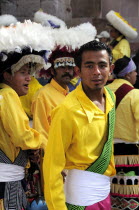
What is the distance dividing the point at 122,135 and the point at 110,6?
17.3 ft

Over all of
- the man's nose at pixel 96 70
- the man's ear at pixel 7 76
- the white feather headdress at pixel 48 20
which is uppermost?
the white feather headdress at pixel 48 20

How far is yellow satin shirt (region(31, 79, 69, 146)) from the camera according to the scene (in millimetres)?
4652

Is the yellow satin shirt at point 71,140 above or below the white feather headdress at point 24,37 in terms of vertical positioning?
below

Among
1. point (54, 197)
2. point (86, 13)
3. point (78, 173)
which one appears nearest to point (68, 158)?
point (78, 173)

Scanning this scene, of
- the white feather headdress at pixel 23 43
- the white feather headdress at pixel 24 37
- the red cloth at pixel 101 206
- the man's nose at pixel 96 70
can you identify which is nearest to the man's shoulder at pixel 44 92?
the white feather headdress at pixel 23 43

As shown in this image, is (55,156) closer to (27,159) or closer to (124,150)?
(27,159)

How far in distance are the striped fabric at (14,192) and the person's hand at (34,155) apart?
15 centimetres

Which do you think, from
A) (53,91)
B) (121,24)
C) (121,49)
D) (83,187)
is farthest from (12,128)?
(121,24)

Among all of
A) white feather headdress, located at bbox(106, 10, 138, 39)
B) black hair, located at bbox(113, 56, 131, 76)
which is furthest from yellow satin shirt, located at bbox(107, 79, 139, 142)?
white feather headdress, located at bbox(106, 10, 138, 39)

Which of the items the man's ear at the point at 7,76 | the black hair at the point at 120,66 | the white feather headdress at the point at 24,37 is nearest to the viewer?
the white feather headdress at the point at 24,37

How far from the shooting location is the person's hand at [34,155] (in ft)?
12.9

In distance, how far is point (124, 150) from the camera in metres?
4.93

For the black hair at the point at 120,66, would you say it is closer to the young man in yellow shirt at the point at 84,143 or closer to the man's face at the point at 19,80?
the man's face at the point at 19,80

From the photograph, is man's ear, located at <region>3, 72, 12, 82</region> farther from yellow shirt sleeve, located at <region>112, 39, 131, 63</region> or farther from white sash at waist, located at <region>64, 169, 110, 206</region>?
yellow shirt sleeve, located at <region>112, 39, 131, 63</region>
